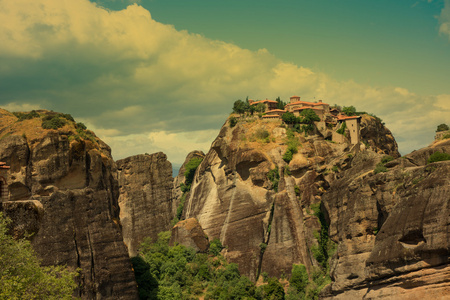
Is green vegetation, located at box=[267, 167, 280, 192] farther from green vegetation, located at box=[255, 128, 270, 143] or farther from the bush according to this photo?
the bush

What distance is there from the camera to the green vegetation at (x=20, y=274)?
30.3m

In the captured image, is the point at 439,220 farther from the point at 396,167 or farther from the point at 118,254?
the point at 118,254

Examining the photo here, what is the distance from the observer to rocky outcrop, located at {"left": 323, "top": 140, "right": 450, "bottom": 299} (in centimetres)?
5091

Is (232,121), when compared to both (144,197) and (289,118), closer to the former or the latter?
(289,118)

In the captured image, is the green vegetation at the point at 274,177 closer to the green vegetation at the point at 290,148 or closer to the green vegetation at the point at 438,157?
the green vegetation at the point at 290,148

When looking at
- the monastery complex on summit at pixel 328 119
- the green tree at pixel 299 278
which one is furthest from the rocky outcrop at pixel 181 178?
the green tree at pixel 299 278

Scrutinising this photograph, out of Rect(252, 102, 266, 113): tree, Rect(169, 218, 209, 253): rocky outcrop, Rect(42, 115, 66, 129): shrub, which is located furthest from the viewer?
Rect(252, 102, 266, 113): tree

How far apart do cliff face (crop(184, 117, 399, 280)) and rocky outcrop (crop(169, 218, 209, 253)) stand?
2.77 metres

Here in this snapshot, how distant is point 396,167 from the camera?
6831 centimetres

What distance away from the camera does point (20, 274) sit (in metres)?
32.3

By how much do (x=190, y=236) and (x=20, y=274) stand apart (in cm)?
7078

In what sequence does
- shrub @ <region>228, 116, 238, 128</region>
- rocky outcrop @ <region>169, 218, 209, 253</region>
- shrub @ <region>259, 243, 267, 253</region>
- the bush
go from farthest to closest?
the bush → shrub @ <region>228, 116, 238, 128</region> → rocky outcrop @ <region>169, 218, 209, 253</region> → shrub @ <region>259, 243, 267, 253</region>

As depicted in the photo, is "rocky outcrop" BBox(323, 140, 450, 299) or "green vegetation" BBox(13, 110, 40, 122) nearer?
"rocky outcrop" BBox(323, 140, 450, 299)

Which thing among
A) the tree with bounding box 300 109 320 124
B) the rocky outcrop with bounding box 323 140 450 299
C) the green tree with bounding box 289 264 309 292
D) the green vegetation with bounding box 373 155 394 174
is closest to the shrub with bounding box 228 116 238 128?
the tree with bounding box 300 109 320 124
